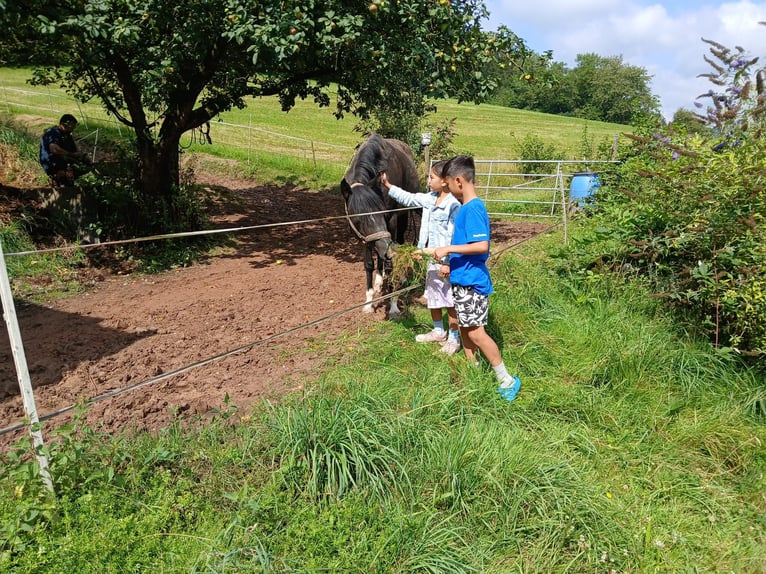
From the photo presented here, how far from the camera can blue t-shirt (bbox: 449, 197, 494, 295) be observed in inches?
155

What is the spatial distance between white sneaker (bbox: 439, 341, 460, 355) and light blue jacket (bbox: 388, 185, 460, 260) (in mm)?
919

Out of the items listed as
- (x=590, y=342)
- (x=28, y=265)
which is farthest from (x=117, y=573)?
(x=28, y=265)

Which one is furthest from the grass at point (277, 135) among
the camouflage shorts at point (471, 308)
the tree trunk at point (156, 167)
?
the camouflage shorts at point (471, 308)

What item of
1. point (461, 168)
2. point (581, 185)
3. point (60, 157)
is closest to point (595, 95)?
point (581, 185)

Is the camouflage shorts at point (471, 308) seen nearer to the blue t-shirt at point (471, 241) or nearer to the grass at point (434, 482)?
the blue t-shirt at point (471, 241)

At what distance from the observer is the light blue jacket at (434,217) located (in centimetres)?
486

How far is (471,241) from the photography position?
396 cm

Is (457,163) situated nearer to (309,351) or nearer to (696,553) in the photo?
(309,351)

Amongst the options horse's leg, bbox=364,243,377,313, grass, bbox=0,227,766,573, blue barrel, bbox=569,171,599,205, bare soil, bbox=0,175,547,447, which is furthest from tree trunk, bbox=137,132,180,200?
blue barrel, bbox=569,171,599,205

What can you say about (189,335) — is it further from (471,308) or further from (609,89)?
(609,89)

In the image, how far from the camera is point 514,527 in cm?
282

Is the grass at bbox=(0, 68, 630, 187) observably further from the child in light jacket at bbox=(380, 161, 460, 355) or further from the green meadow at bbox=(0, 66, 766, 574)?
the green meadow at bbox=(0, 66, 766, 574)

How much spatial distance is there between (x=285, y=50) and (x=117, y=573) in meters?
5.77

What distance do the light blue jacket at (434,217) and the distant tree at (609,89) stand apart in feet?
245
